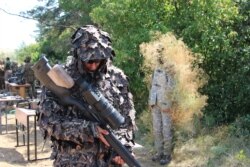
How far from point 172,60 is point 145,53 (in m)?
0.59

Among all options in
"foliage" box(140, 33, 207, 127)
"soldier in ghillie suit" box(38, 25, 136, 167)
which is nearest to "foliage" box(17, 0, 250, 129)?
"foliage" box(140, 33, 207, 127)

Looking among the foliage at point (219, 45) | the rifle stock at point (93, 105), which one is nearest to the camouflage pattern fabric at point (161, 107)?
the foliage at point (219, 45)

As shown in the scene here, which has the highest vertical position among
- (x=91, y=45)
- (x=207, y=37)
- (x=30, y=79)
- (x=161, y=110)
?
(x=91, y=45)

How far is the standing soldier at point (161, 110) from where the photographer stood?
5.75m

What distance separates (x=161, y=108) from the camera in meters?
5.83

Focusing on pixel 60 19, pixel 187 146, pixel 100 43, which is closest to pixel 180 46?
pixel 187 146

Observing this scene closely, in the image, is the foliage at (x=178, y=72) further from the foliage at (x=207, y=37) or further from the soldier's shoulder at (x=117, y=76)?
the soldier's shoulder at (x=117, y=76)

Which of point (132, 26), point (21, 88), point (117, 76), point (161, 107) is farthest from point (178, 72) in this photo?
point (21, 88)

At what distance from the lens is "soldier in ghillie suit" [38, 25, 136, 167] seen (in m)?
2.08

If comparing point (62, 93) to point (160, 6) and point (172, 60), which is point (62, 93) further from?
point (160, 6)

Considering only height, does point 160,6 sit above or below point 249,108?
above

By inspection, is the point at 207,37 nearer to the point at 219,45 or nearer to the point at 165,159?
the point at 219,45

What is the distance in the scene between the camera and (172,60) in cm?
579

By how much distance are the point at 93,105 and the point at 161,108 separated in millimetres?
3829
